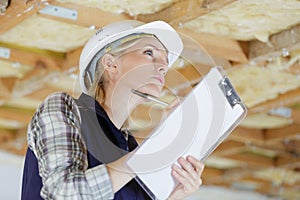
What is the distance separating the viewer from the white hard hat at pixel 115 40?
1772 millimetres

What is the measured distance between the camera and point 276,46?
112 inches

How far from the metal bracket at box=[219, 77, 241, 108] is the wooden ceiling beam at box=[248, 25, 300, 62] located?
1.24m

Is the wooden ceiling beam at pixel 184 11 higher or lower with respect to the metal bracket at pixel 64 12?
higher

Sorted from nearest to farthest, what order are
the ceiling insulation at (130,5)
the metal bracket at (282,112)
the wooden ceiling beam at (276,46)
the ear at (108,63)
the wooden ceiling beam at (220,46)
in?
the ear at (108,63)
the ceiling insulation at (130,5)
the wooden ceiling beam at (276,46)
the wooden ceiling beam at (220,46)
the metal bracket at (282,112)

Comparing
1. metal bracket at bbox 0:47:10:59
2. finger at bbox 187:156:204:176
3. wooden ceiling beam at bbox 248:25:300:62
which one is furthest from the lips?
metal bracket at bbox 0:47:10:59

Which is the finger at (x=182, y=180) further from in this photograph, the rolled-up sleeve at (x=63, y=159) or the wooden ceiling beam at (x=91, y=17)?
the wooden ceiling beam at (x=91, y=17)

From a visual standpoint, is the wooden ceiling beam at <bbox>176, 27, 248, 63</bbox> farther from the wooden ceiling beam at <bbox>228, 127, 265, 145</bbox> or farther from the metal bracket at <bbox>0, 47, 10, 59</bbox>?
the wooden ceiling beam at <bbox>228, 127, 265, 145</bbox>

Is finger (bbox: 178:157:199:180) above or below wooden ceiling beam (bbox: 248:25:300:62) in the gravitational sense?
above

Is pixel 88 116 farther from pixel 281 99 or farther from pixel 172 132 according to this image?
pixel 281 99

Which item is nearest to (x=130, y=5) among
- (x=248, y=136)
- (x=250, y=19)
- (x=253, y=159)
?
(x=250, y=19)

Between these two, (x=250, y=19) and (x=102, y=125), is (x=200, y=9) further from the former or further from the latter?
(x=102, y=125)

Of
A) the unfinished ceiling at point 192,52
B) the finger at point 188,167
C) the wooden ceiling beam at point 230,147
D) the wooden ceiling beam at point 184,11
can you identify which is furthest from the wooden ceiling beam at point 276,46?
the wooden ceiling beam at point 230,147

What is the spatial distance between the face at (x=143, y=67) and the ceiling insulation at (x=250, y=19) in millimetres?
812

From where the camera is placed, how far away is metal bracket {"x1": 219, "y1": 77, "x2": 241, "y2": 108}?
157 centimetres
